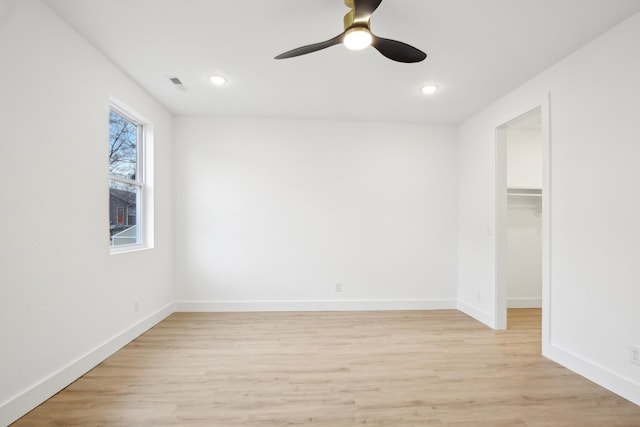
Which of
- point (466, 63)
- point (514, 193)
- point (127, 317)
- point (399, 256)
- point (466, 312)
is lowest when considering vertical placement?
Result: point (466, 312)

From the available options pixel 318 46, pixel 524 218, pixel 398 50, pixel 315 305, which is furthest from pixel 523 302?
pixel 318 46

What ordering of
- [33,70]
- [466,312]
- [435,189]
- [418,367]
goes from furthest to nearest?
[435,189], [466,312], [418,367], [33,70]

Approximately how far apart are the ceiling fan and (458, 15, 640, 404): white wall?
1.40 m

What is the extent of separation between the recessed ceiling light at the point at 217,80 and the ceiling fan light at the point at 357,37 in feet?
4.95

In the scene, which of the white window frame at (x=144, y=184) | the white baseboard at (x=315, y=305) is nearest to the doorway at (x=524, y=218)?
the white baseboard at (x=315, y=305)

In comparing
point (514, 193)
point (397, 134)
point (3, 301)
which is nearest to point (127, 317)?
point (3, 301)

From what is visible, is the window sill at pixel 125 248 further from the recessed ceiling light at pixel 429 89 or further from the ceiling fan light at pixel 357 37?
the recessed ceiling light at pixel 429 89

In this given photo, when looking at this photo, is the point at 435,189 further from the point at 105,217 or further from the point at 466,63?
the point at 105,217

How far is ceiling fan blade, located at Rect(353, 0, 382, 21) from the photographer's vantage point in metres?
1.55

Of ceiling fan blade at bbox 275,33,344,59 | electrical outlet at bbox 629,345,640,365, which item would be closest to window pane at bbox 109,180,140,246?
ceiling fan blade at bbox 275,33,344,59

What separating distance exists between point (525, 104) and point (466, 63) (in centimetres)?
83

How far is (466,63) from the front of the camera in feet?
8.41

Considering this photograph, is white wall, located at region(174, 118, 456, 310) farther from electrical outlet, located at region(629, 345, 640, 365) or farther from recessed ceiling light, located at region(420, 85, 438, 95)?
electrical outlet, located at region(629, 345, 640, 365)

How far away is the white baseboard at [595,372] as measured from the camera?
77.7 inches
